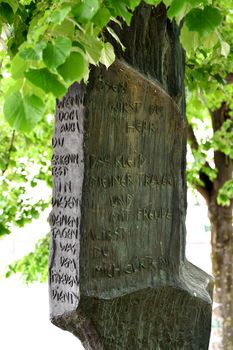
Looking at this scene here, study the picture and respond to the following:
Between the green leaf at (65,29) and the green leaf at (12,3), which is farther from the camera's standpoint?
the green leaf at (12,3)

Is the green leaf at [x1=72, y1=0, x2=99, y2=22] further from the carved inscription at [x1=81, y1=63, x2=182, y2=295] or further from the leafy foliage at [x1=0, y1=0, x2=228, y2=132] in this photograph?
the carved inscription at [x1=81, y1=63, x2=182, y2=295]

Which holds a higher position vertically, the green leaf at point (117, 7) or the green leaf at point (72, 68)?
the green leaf at point (117, 7)

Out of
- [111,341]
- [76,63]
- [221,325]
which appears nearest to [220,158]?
[221,325]

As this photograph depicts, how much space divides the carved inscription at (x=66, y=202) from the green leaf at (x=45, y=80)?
1.05 m

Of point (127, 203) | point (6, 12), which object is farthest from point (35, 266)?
point (6, 12)

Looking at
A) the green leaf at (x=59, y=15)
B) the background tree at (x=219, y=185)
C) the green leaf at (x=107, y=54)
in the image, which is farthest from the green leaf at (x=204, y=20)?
the background tree at (x=219, y=185)

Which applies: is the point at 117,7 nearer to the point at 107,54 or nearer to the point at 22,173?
the point at 107,54

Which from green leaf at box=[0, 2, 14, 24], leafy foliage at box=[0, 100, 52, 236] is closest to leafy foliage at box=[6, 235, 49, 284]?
leafy foliage at box=[0, 100, 52, 236]

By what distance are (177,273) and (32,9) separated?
141cm

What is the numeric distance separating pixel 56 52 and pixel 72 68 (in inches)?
3.9

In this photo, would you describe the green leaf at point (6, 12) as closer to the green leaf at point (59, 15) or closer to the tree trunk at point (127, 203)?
the tree trunk at point (127, 203)

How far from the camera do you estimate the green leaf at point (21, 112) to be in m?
1.80

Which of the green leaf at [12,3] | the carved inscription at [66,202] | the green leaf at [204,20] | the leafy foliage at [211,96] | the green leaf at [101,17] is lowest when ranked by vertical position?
the carved inscription at [66,202]

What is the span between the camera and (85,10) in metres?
1.87
